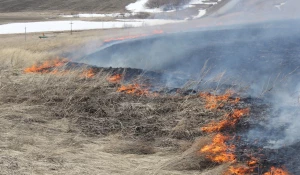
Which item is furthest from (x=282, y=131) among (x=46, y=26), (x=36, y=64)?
(x=46, y=26)

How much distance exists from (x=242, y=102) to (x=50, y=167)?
5.50 meters

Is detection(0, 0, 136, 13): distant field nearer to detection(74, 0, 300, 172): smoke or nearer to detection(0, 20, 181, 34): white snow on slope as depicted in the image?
detection(0, 20, 181, 34): white snow on slope

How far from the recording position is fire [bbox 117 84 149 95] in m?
11.5

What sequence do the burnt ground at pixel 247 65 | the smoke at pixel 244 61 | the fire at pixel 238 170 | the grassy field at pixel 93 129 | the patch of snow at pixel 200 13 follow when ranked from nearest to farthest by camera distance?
the fire at pixel 238 170 < the grassy field at pixel 93 129 < the burnt ground at pixel 247 65 < the smoke at pixel 244 61 < the patch of snow at pixel 200 13

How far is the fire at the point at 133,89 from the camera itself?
37.7 ft

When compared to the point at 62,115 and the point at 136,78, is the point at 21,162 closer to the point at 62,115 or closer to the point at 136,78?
the point at 62,115

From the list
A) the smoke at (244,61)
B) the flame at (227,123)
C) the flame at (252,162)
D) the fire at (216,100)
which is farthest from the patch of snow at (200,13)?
the flame at (252,162)

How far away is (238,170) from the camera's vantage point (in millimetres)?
6426

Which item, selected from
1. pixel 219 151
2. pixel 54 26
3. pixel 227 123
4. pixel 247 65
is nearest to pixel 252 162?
pixel 219 151

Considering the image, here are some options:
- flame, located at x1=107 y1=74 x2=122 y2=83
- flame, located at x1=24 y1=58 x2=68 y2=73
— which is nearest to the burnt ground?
flame, located at x1=24 y1=58 x2=68 y2=73

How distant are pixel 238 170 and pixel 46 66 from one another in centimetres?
1165

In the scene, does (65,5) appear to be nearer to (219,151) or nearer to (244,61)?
(244,61)

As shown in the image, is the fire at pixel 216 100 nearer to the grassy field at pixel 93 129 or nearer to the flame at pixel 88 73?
the grassy field at pixel 93 129

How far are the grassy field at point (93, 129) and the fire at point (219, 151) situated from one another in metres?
0.17
